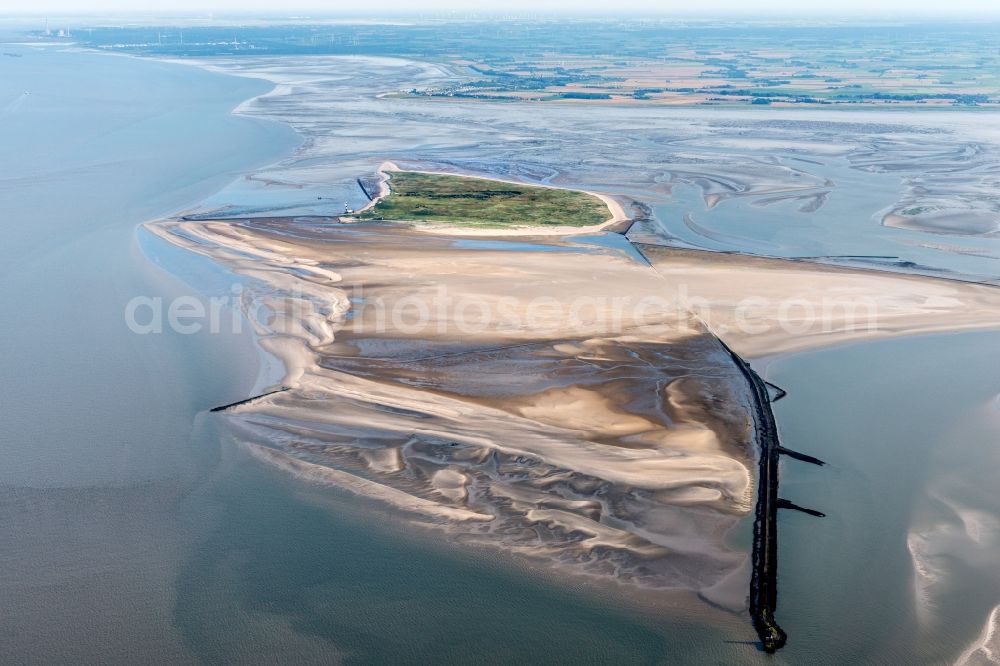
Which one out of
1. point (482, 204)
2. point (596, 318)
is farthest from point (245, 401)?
point (482, 204)

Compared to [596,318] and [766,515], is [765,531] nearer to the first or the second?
[766,515]

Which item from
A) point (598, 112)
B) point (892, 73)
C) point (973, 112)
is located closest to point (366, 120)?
point (598, 112)

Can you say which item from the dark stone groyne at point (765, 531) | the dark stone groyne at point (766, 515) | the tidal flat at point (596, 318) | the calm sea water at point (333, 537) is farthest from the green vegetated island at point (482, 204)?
the dark stone groyne at point (765, 531)

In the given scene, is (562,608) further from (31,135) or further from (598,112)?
(598,112)

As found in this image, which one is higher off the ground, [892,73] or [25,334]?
[892,73]

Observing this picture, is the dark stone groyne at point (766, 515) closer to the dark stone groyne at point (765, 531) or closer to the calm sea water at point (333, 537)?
the dark stone groyne at point (765, 531)
